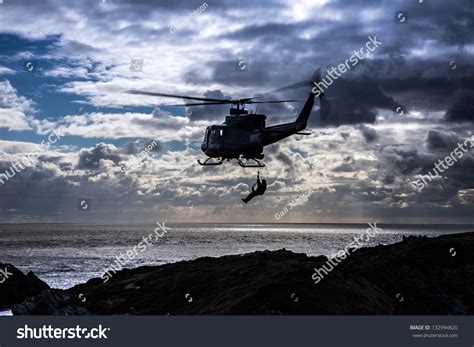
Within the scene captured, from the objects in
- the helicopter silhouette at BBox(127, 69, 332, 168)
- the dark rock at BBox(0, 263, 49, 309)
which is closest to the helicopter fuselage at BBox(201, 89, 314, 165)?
the helicopter silhouette at BBox(127, 69, 332, 168)

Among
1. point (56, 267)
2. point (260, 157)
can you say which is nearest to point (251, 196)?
point (260, 157)

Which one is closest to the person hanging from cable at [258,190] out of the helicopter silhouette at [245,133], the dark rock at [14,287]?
the helicopter silhouette at [245,133]

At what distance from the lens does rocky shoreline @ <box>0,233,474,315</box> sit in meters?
28.0

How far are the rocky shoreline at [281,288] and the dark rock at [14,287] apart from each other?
0.09 metres

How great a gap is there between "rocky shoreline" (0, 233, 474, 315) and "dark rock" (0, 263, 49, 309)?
87 mm

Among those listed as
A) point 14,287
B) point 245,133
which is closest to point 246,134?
point 245,133

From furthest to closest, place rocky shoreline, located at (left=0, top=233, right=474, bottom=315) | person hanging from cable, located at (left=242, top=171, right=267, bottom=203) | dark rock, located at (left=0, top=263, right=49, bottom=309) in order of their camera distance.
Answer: dark rock, located at (left=0, top=263, right=49, bottom=309), person hanging from cable, located at (left=242, top=171, right=267, bottom=203), rocky shoreline, located at (left=0, top=233, right=474, bottom=315)

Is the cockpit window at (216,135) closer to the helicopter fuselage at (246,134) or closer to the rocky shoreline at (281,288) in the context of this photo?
the helicopter fuselage at (246,134)

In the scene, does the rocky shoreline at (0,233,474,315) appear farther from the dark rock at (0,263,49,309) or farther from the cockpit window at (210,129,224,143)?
the cockpit window at (210,129,224,143)

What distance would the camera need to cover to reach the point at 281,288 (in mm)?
28375

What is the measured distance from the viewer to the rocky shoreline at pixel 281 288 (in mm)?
27984

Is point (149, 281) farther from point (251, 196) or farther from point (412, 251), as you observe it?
point (412, 251)

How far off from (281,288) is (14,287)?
2884 centimetres

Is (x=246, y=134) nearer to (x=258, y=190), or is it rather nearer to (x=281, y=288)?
(x=258, y=190)
